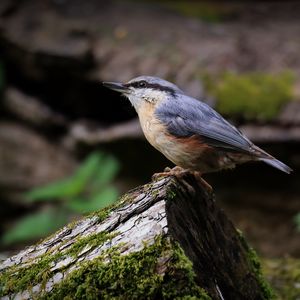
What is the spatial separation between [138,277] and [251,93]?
14.0 ft

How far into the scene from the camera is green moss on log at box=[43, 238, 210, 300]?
97.7 inches

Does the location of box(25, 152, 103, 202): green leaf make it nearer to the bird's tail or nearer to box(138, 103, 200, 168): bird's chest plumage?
box(138, 103, 200, 168): bird's chest plumage

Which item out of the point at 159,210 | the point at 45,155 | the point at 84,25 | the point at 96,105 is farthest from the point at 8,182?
the point at 159,210

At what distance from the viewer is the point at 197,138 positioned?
3785 mm

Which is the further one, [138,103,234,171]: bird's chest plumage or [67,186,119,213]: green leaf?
[67,186,119,213]: green leaf

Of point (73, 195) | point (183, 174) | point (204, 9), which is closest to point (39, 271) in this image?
point (183, 174)

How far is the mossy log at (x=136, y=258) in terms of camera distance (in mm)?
2508

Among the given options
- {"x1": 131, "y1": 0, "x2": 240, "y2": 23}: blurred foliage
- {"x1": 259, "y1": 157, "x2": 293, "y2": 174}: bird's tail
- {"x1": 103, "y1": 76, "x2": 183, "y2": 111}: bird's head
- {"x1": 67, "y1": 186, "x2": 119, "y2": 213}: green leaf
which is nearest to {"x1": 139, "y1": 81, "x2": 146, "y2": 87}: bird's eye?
{"x1": 103, "y1": 76, "x2": 183, "y2": 111}: bird's head

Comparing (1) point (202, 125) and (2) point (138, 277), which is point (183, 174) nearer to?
(1) point (202, 125)

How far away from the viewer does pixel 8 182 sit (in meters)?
7.81

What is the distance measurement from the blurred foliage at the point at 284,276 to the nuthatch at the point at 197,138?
930 mm

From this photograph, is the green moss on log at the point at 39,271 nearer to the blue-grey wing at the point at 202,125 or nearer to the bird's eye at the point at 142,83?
the blue-grey wing at the point at 202,125

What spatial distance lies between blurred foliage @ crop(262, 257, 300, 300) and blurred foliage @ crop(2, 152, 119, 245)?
173 cm

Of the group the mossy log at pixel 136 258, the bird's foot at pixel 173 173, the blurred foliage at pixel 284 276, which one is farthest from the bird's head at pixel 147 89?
the blurred foliage at pixel 284 276
